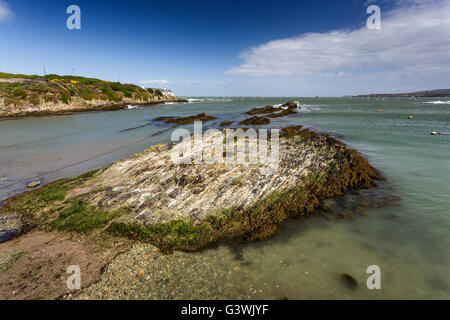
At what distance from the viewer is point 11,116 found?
48.0 meters

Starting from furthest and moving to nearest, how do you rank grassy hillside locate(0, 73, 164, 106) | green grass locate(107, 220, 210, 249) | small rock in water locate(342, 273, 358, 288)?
grassy hillside locate(0, 73, 164, 106) → green grass locate(107, 220, 210, 249) → small rock in water locate(342, 273, 358, 288)

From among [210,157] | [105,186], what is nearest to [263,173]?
[210,157]

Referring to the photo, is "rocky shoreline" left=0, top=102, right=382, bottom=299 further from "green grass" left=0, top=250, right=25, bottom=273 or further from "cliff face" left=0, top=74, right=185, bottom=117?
"cliff face" left=0, top=74, right=185, bottom=117

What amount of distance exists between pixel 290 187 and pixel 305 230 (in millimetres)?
2443

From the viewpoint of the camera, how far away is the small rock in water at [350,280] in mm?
5684

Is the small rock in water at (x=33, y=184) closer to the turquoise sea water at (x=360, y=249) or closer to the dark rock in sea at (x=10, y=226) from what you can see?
the turquoise sea water at (x=360, y=249)

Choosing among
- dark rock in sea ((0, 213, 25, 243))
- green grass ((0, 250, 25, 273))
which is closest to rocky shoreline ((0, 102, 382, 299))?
green grass ((0, 250, 25, 273))

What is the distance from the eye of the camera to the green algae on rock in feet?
25.1

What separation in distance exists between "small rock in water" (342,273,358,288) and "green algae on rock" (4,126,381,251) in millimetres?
2629

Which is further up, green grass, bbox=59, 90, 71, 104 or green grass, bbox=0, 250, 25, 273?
green grass, bbox=59, 90, 71, 104

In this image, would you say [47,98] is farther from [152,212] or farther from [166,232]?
[166,232]

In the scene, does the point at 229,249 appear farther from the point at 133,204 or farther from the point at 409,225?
the point at 409,225

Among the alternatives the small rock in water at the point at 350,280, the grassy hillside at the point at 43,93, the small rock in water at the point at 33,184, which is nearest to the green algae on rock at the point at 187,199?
the small rock in water at the point at 33,184

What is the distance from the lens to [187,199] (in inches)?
340
